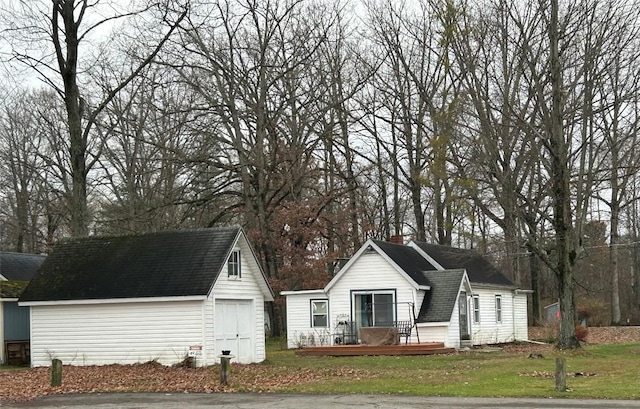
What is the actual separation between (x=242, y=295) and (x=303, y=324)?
9.93 m

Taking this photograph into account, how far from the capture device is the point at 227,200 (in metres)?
51.4

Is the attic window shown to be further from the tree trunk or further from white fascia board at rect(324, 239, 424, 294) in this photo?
the tree trunk

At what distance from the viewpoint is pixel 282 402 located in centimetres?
1730

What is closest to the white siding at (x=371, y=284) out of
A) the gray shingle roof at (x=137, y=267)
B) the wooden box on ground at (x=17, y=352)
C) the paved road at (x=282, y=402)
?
the gray shingle roof at (x=137, y=267)

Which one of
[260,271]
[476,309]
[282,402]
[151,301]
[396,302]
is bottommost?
[282,402]

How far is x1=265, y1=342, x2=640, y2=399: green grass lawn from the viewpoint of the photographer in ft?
61.1

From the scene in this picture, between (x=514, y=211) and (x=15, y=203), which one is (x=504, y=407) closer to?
(x=514, y=211)

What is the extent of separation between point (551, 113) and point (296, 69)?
1770 centimetres

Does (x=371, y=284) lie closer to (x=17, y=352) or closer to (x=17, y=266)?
(x=17, y=352)

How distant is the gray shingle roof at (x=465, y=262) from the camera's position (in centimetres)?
4025

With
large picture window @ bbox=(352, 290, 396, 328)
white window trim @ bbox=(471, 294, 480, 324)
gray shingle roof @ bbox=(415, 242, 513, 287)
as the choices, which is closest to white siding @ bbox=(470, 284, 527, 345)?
white window trim @ bbox=(471, 294, 480, 324)

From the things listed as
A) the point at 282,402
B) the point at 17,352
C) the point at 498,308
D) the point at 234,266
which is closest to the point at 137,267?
the point at 234,266

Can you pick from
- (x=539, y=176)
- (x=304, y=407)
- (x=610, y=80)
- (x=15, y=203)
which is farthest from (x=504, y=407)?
(x=15, y=203)

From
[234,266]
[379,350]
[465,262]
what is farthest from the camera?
[465,262]
